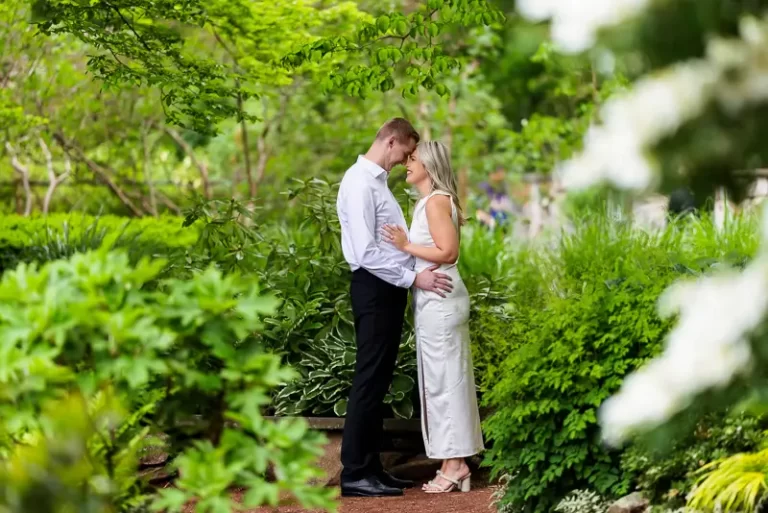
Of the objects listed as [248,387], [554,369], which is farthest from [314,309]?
[248,387]

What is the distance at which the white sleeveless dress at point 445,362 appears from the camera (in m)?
5.73

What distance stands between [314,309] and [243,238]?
905mm

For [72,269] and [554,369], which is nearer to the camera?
[72,269]

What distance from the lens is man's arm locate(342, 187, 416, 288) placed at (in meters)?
5.49

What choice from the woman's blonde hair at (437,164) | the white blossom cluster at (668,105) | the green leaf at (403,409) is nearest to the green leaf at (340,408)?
the green leaf at (403,409)

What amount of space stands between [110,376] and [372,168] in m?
2.98

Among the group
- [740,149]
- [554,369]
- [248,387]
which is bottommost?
[554,369]

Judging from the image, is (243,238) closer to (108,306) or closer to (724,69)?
(108,306)

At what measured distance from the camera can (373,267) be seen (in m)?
5.50

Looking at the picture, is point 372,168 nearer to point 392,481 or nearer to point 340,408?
point 340,408

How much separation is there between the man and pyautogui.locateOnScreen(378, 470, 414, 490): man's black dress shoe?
0.35 ft

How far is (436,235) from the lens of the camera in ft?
18.5

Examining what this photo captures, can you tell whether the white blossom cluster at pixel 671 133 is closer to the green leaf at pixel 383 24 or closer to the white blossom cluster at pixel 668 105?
the white blossom cluster at pixel 668 105

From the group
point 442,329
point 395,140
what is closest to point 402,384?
point 442,329
